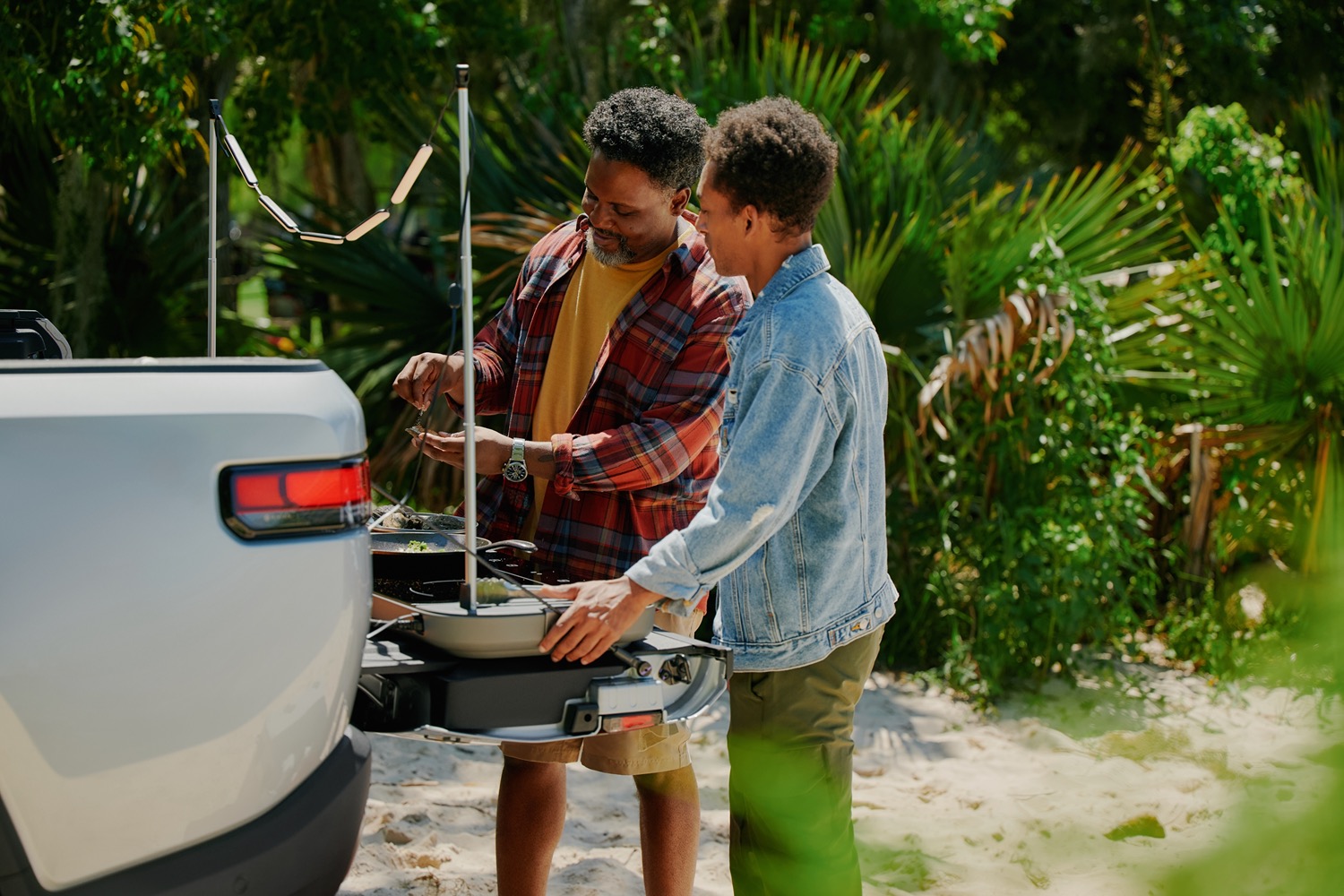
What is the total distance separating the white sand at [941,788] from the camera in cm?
367

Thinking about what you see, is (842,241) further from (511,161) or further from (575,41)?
(575,41)

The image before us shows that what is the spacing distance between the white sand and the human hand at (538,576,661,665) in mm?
1095

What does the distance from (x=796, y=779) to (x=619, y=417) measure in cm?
90

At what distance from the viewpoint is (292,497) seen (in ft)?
6.85

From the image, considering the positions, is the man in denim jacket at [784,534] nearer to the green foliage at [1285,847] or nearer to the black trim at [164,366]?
the black trim at [164,366]

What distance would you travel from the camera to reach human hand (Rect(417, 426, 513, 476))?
9.09ft

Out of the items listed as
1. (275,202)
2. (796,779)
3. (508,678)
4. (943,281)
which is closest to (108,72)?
(275,202)

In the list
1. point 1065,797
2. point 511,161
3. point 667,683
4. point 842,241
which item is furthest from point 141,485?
point 511,161

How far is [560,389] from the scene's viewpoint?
301cm

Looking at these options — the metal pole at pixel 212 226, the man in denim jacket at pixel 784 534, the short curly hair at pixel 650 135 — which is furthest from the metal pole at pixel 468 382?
the metal pole at pixel 212 226

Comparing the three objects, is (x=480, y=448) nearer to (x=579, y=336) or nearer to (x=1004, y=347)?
(x=579, y=336)

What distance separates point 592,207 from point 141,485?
1246mm

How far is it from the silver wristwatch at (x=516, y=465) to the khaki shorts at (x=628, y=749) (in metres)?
0.42

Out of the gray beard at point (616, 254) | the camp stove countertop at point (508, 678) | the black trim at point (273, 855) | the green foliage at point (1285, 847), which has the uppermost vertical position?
the gray beard at point (616, 254)
